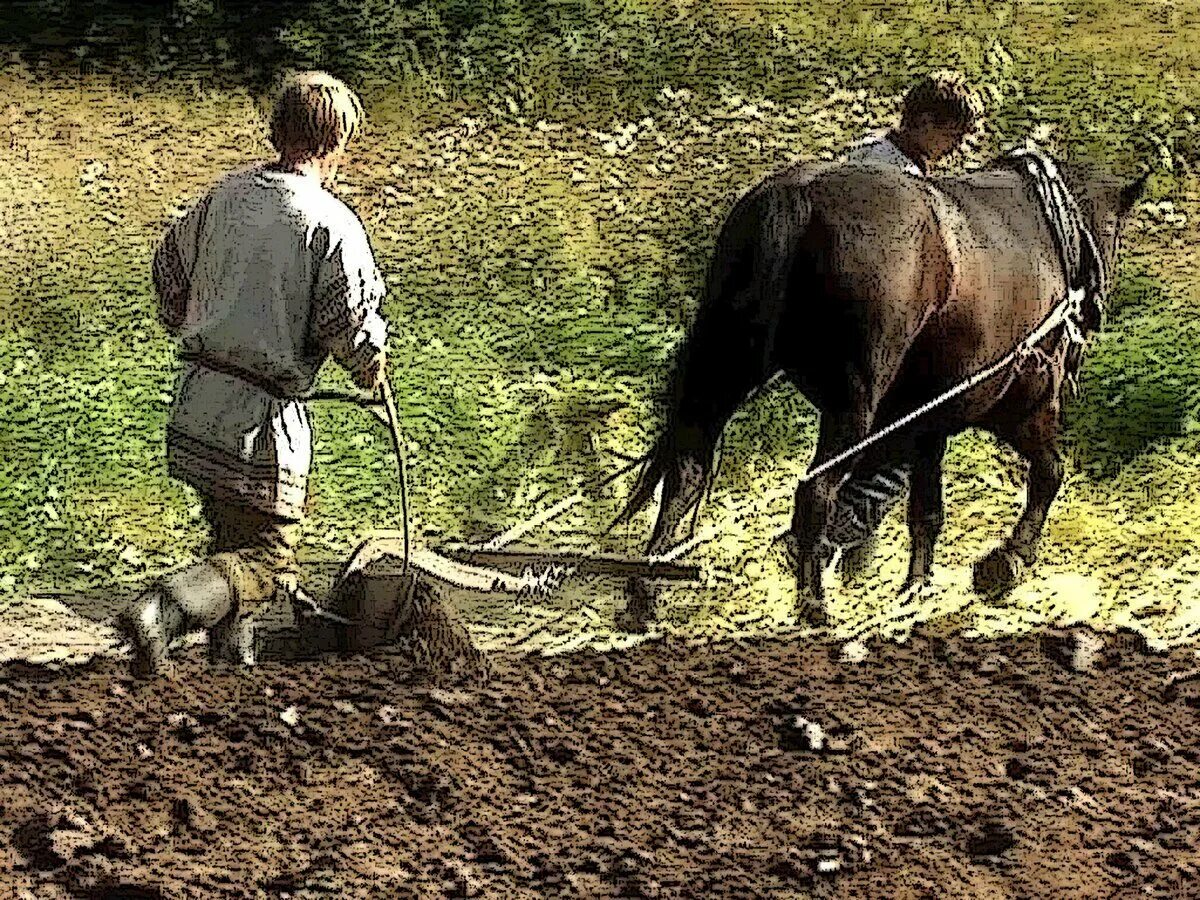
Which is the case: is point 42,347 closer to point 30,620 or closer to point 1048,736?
point 30,620

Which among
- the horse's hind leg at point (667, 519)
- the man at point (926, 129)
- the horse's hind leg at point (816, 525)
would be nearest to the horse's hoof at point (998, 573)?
the horse's hind leg at point (816, 525)

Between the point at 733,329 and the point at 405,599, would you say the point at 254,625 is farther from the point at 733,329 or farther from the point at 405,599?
the point at 733,329

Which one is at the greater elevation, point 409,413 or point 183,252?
point 183,252

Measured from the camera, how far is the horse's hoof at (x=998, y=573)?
574cm

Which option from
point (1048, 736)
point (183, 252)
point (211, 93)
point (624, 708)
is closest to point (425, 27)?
point (211, 93)

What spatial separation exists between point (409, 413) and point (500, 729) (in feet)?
4.93

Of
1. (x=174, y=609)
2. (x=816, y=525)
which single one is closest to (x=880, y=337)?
(x=816, y=525)

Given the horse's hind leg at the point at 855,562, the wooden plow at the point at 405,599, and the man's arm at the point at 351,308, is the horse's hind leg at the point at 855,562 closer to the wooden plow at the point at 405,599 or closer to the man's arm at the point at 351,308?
the wooden plow at the point at 405,599

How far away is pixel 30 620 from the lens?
523cm

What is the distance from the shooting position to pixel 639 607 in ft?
17.8

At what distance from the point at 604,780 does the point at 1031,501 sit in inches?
68.6

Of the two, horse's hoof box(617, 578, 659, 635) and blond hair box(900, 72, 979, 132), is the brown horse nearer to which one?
horse's hoof box(617, 578, 659, 635)

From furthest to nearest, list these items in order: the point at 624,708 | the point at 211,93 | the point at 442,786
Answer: the point at 211,93
the point at 624,708
the point at 442,786

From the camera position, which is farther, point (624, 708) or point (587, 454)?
point (587, 454)
